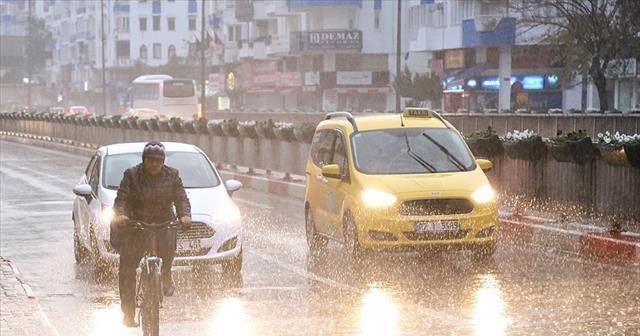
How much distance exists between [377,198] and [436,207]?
63 cm

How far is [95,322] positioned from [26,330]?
2.78 ft

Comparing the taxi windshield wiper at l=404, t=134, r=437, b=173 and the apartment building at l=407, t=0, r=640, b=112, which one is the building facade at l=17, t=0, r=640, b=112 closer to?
the apartment building at l=407, t=0, r=640, b=112

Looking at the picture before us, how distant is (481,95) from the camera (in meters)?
77.8

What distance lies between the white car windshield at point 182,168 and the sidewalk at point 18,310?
1.92 meters

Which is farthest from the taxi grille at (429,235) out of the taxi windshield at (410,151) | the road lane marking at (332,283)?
the road lane marking at (332,283)

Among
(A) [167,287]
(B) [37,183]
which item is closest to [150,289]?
(A) [167,287]

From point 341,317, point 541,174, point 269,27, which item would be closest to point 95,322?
point 341,317

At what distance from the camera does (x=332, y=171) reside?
16094mm

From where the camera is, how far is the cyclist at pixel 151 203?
9.82 metres

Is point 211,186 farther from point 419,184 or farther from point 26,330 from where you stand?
point 26,330

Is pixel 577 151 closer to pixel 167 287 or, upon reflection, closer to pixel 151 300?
pixel 167 287

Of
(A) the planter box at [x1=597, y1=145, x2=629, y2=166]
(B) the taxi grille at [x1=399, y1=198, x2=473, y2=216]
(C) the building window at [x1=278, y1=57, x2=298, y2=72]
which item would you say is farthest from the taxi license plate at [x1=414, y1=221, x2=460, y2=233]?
(C) the building window at [x1=278, y1=57, x2=298, y2=72]

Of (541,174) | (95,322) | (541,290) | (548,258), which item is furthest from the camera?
(541,174)

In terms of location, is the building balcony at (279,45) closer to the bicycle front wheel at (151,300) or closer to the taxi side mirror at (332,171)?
the taxi side mirror at (332,171)
